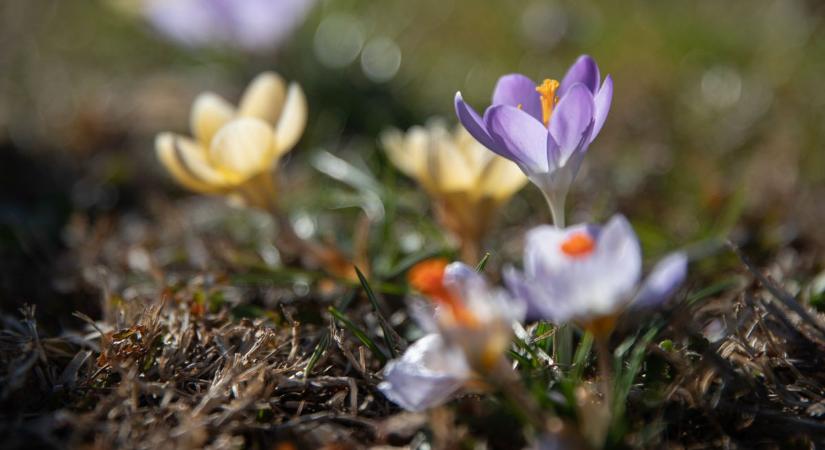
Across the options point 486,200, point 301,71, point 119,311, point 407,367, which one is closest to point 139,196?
point 301,71

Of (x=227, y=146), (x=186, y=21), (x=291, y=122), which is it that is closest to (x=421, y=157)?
(x=291, y=122)

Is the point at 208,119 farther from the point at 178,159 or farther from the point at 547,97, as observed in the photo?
the point at 547,97

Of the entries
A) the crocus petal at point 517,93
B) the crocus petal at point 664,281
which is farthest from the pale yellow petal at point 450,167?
the crocus petal at point 664,281

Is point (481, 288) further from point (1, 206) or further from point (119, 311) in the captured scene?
point (1, 206)

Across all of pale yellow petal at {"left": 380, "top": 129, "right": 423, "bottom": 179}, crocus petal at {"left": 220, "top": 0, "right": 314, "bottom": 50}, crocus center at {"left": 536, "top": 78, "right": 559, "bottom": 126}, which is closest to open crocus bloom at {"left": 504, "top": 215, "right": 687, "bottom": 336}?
crocus center at {"left": 536, "top": 78, "right": 559, "bottom": 126}

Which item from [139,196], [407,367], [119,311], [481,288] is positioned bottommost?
[139,196]

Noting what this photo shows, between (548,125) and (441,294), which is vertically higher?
(548,125)

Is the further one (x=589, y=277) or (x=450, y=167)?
(x=450, y=167)
